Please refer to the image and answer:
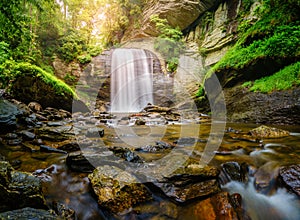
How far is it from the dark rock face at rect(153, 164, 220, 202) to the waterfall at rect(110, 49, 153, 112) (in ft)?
41.1

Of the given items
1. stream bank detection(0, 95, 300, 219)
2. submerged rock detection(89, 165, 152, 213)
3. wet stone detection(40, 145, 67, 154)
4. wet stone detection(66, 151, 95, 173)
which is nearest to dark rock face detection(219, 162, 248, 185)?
stream bank detection(0, 95, 300, 219)

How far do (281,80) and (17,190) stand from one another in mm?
7227

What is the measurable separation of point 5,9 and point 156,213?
4.59 m

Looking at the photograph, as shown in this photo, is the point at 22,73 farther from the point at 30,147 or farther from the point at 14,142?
the point at 30,147

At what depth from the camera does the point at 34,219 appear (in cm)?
120

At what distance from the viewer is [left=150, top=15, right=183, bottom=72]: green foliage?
17.5 metres

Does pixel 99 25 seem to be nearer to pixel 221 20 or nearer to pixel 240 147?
pixel 221 20

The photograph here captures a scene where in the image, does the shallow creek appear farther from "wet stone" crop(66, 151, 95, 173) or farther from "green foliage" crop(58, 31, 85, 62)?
"green foliage" crop(58, 31, 85, 62)

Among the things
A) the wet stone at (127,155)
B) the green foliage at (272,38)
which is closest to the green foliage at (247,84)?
the green foliage at (272,38)

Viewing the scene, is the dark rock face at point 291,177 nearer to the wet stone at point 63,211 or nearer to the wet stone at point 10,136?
the wet stone at point 63,211

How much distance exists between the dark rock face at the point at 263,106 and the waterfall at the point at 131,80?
819 centimetres

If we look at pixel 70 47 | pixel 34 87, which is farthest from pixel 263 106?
pixel 70 47

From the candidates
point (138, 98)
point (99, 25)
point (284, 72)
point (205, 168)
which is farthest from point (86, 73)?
point (205, 168)

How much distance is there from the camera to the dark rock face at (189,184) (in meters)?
2.00
